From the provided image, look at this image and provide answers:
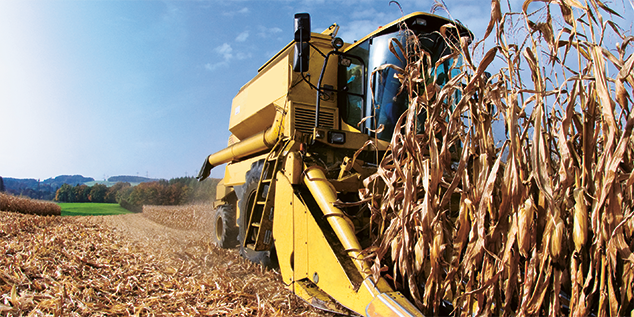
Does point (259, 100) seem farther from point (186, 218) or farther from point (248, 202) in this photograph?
point (186, 218)

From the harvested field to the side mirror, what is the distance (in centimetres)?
192

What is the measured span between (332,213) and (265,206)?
1.12 meters

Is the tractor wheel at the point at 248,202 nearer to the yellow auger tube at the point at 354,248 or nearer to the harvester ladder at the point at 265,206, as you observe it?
the harvester ladder at the point at 265,206

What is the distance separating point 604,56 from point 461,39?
577mm

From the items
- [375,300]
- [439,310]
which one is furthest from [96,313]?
[439,310]

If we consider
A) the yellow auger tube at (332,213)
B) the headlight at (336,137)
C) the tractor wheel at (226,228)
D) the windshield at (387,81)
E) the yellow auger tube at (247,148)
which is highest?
the windshield at (387,81)

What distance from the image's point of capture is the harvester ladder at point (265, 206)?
3.58 meters

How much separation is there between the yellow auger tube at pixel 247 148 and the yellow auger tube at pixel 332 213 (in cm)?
145

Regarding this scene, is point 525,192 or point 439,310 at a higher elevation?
point 525,192

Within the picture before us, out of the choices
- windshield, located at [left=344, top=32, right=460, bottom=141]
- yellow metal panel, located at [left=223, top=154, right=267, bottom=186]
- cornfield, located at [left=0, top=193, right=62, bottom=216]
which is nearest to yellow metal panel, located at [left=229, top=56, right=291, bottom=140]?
yellow metal panel, located at [left=223, top=154, right=267, bottom=186]

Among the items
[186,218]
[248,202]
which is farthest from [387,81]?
[186,218]

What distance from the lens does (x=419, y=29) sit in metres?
3.79

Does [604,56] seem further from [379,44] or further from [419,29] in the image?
[379,44]

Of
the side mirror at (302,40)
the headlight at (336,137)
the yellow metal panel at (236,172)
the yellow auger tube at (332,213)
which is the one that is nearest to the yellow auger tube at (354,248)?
the yellow auger tube at (332,213)
